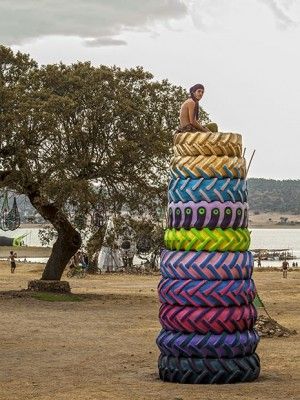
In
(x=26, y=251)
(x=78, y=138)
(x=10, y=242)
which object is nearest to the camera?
(x=78, y=138)

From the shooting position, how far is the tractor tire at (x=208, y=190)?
16031mm

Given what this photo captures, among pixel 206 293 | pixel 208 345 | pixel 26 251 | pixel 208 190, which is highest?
pixel 208 190

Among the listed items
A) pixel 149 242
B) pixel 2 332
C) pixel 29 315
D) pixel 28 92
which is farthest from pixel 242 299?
pixel 149 242

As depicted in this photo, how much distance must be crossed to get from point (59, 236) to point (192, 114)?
22.3 m

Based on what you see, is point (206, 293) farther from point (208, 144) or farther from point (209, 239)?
point (208, 144)

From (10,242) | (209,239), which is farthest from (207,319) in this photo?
(10,242)

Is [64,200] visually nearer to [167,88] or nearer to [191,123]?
[167,88]

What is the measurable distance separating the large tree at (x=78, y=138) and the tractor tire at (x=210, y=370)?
64.2 feet

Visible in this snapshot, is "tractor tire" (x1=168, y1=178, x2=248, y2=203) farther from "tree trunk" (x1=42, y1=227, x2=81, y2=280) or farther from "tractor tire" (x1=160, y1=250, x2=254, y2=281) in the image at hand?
"tree trunk" (x1=42, y1=227, x2=81, y2=280)

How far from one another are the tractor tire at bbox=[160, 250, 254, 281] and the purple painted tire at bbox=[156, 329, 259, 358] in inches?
38.2

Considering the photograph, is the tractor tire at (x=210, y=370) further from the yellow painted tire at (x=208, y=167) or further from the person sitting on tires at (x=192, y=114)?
the person sitting on tires at (x=192, y=114)

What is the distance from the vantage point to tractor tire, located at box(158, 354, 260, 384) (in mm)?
15672

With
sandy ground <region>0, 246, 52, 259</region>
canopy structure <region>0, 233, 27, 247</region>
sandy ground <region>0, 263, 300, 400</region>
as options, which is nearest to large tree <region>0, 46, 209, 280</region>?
sandy ground <region>0, 263, 300, 400</region>

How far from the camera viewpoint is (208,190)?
16047 mm
